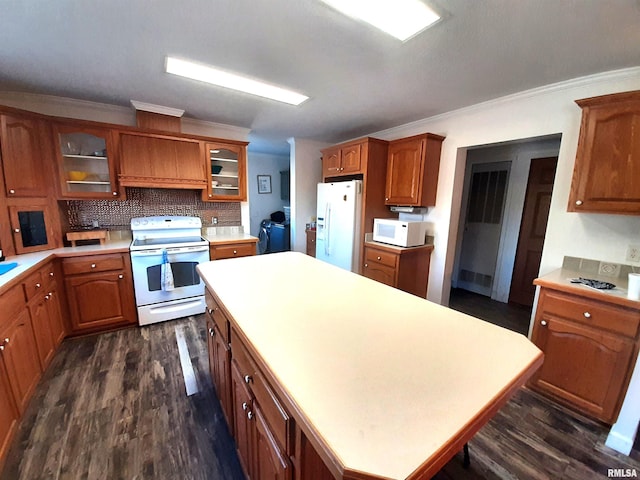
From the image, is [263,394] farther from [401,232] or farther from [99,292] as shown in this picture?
[99,292]

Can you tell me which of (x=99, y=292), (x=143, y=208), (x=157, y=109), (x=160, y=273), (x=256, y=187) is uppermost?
(x=157, y=109)

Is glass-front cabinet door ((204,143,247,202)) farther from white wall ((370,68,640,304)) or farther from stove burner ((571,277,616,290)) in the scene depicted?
stove burner ((571,277,616,290))

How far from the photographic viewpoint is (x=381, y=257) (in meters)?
3.09

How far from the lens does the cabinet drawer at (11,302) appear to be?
1472 mm

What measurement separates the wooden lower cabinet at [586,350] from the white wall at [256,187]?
5.22 metres

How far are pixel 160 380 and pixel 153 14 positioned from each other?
2378 mm

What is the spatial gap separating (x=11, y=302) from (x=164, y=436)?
4.10ft

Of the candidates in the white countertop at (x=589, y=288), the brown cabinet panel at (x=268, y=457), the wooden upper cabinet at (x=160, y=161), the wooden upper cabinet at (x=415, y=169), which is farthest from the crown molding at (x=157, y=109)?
the white countertop at (x=589, y=288)

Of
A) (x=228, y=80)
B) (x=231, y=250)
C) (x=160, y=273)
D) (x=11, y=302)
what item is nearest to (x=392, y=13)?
(x=228, y=80)

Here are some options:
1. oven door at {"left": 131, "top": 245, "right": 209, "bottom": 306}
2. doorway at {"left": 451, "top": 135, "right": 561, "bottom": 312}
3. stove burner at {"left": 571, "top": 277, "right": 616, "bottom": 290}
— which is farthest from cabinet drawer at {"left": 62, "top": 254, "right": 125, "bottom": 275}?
doorway at {"left": 451, "top": 135, "right": 561, "bottom": 312}

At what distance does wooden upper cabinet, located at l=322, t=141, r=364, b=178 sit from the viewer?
3213 mm

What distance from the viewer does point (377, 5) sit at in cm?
127

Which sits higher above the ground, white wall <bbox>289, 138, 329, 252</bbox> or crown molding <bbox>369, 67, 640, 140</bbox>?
crown molding <bbox>369, 67, 640, 140</bbox>

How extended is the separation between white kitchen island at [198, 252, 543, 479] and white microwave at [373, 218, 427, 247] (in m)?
1.66
